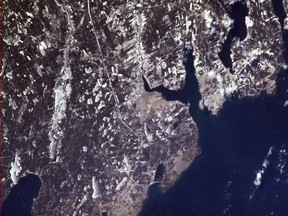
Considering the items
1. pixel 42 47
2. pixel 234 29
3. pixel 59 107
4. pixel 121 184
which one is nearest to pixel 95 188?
pixel 121 184

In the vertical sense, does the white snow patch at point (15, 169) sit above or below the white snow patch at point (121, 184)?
above

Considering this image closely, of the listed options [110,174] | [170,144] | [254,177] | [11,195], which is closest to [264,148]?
[254,177]

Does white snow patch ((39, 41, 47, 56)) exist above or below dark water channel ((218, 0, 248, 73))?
above

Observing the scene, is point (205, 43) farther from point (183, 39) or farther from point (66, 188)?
point (66, 188)

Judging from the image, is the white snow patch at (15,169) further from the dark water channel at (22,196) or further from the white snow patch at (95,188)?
the white snow patch at (95,188)

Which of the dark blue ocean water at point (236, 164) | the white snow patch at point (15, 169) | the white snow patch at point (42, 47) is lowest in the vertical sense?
the dark blue ocean water at point (236, 164)

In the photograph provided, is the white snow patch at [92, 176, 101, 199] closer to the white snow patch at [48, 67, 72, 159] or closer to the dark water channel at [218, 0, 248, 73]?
the white snow patch at [48, 67, 72, 159]

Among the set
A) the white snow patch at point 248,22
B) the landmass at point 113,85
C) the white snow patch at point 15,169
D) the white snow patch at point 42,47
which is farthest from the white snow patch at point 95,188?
the white snow patch at point 248,22

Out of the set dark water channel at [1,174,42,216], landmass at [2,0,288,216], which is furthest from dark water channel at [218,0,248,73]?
dark water channel at [1,174,42,216]
